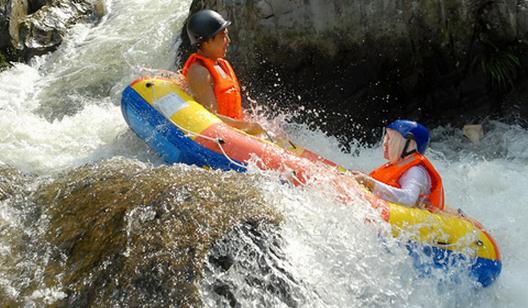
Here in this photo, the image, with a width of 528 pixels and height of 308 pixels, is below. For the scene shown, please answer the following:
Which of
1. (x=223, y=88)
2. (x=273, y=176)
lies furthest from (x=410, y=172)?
(x=223, y=88)

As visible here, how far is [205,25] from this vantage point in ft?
18.4

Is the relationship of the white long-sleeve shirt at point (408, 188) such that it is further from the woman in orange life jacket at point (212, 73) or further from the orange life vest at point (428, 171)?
the woman in orange life jacket at point (212, 73)

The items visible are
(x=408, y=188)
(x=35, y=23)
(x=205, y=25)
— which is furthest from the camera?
(x=35, y=23)

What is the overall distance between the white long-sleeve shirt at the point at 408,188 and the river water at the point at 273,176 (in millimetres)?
469

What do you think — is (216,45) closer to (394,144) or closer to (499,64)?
(394,144)

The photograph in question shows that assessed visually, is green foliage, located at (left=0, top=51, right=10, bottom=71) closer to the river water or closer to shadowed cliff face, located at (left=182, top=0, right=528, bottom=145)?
the river water

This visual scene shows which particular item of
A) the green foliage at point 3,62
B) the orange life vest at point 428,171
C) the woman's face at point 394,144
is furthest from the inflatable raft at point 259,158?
the green foliage at point 3,62

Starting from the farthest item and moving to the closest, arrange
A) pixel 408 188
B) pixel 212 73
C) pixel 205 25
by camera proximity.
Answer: pixel 212 73
pixel 205 25
pixel 408 188

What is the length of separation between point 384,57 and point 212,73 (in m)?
2.38

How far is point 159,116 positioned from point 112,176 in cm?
121

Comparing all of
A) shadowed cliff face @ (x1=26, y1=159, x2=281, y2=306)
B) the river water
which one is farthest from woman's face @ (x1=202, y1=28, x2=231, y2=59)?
shadowed cliff face @ (x1=26, y1=159, x2=281, y2=306)

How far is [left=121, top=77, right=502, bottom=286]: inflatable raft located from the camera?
4301 mm

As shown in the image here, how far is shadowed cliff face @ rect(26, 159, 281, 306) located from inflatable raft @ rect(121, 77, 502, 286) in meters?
0.56

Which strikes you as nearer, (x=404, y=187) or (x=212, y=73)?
(x=404, y=187)
